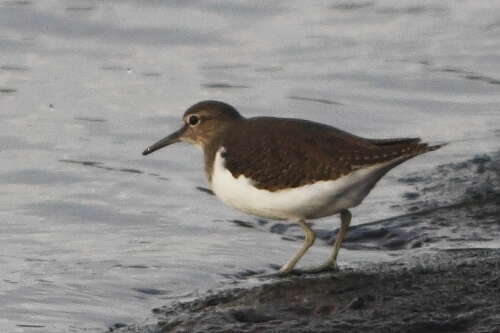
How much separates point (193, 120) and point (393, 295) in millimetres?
2318

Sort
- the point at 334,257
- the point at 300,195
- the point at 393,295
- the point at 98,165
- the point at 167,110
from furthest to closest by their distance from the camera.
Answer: the point at 167,110 < the point at 98,165 < the point at 334,257 < the point at 300,195 < the point at 393,295

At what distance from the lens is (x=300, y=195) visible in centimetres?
769

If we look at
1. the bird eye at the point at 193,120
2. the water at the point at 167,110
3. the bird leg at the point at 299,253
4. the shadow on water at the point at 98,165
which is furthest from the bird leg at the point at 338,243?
the shadow on water at the point at 98,165

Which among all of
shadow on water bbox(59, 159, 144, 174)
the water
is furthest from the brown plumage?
shadow on water bbox(59, 159, 144, 174)

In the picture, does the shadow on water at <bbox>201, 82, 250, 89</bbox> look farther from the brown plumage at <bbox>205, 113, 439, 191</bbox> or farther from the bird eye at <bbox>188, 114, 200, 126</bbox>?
the brown plumage at <bbox>205, 113, 439, 191</bbox>

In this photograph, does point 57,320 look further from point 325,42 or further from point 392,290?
point 325,42

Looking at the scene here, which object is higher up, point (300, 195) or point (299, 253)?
point (300, 195)

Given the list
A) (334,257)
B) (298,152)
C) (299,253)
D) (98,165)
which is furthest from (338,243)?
(98,165)

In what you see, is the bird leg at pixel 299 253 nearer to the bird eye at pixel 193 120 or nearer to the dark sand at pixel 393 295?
the dark sand at pixel 393 295

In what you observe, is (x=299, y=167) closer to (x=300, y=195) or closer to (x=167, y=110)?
(x=300, y=195)

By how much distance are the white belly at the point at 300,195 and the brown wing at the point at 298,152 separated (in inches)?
1.5

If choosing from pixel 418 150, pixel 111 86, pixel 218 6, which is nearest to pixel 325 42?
pixel 218 6

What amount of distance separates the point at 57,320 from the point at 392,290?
2.08 metres

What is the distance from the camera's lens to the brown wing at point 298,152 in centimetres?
751
